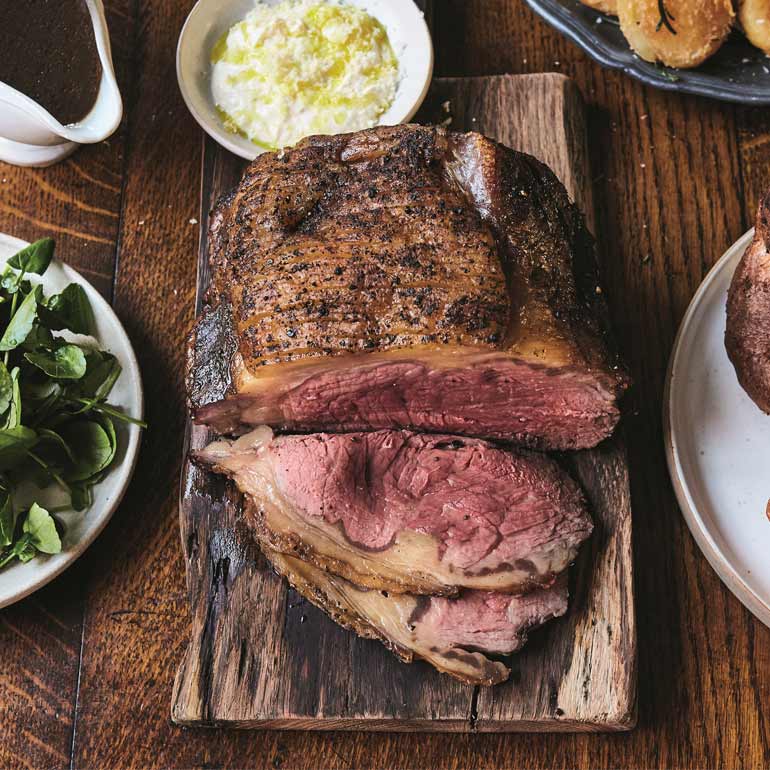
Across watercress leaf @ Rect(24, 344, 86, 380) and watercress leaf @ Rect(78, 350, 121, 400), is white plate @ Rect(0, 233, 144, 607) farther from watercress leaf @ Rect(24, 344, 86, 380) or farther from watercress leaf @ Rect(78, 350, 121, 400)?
watercress leaf @ Rect(24, 344, 86, 380)

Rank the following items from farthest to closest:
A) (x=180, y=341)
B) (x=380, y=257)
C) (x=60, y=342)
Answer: (x=180, y=341) < (x=60, y=342) < (x=380, y=257)

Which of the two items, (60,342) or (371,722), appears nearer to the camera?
(371,722)

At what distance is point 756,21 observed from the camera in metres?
2.89

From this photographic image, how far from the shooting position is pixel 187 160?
3301 millimetres

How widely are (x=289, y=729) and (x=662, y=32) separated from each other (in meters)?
2.23

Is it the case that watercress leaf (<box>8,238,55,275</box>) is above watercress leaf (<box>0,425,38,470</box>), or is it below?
above

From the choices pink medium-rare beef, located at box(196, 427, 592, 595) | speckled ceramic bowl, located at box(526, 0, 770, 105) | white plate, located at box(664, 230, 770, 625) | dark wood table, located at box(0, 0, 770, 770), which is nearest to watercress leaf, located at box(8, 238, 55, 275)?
Result: dark wood table, located at box(0, 0, 770, 770)

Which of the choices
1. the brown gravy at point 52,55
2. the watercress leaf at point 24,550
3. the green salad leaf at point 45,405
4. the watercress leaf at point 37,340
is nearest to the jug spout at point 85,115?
the brown gravy at point 52,55

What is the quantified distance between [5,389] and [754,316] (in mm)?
1981

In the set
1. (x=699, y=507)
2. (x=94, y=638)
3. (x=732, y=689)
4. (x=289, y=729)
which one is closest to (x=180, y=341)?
(x=94, y=638)

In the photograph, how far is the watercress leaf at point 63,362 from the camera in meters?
2.70

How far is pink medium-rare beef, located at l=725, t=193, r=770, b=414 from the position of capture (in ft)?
8.48

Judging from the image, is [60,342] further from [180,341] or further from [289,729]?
[289,729]

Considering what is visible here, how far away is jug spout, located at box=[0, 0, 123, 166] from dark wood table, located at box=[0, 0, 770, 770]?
0.31 m
